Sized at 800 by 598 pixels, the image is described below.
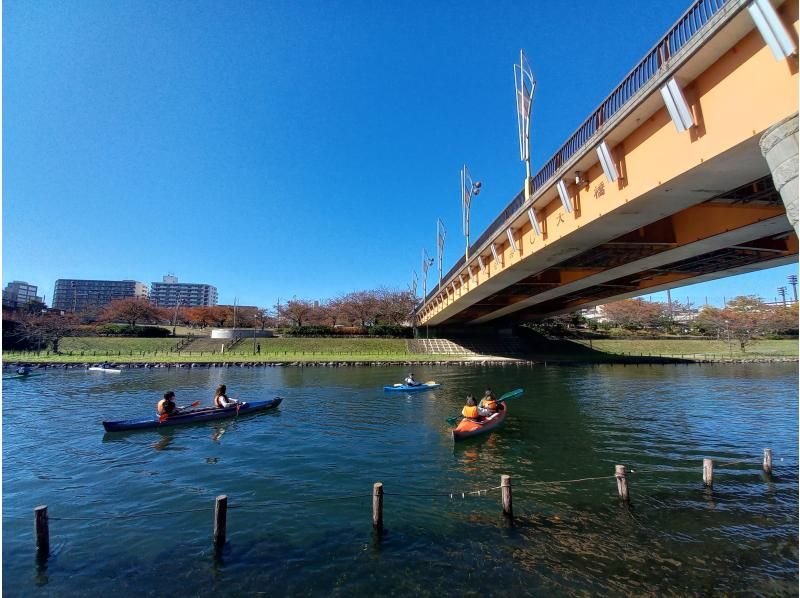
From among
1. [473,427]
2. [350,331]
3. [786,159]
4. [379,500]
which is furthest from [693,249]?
[350,331]

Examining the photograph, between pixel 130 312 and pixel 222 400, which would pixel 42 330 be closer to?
pixel 130 312

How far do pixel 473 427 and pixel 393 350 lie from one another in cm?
5194

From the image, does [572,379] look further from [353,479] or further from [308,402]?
[353,479]

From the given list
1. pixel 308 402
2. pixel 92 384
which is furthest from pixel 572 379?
pixel 92 384

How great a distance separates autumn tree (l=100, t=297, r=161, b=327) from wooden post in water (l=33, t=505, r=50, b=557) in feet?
301

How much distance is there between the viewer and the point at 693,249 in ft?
59.2

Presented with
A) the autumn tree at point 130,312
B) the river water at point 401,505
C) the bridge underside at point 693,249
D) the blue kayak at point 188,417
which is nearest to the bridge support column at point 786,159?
the bridge underside at point 693,249

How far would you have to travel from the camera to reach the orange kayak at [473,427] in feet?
53.8

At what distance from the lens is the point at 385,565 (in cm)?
780

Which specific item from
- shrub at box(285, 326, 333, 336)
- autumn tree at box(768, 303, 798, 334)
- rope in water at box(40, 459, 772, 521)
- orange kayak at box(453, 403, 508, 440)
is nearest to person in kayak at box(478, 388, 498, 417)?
orange kayak at box(453, 403, 508, 440)

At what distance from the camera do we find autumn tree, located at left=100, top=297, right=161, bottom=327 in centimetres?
8712

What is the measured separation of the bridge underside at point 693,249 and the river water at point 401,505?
851 centimetres

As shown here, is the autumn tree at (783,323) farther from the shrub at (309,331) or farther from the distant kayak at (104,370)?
the distant kayak at (104,370)

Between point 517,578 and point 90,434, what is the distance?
753 inches
